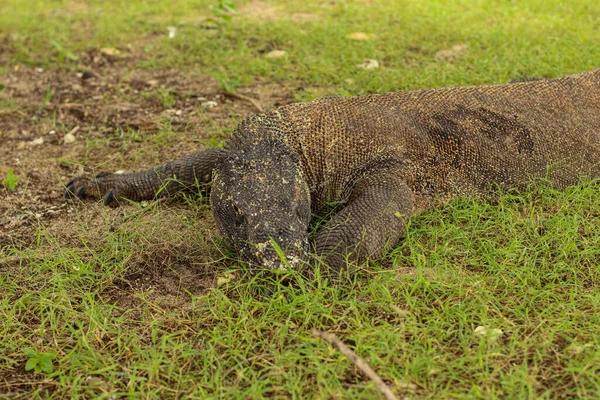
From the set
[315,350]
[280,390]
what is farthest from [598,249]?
[280,390]

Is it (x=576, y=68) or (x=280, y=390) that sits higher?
(x=576, y=68)

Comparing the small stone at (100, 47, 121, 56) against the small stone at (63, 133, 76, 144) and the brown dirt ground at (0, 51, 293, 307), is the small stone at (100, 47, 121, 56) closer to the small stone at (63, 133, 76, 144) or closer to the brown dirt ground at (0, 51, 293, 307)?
the brown dirt ground at (0, 51, 293, 307)

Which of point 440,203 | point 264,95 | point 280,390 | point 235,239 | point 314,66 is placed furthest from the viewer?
point 314,66

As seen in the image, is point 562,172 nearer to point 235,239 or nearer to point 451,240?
point 451,240

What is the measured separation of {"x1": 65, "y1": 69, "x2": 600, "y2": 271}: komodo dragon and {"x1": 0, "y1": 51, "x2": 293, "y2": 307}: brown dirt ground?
243 mm

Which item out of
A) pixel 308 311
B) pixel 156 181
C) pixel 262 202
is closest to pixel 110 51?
pixel 156 181

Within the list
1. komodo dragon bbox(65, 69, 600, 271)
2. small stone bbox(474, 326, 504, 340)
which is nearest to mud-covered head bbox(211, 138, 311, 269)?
komodo dragon bbox(65, 69, 600, 271)

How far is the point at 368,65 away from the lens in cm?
588

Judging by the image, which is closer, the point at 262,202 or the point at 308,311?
the point at 308,311

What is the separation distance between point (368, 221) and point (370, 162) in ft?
1.64

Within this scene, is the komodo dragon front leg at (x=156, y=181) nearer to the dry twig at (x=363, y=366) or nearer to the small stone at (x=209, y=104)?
the small stone at (x=209, y=104)

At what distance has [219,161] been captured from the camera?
349 centimetres

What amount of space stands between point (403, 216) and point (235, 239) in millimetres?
880

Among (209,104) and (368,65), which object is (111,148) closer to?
(209,104)
